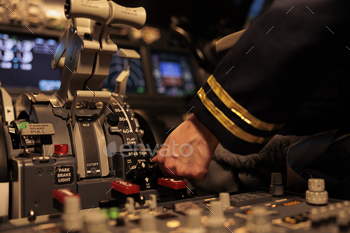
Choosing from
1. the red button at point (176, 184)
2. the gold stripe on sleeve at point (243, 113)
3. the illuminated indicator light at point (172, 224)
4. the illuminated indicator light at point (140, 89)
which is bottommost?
the illuminated indicator light at point (172, 224)

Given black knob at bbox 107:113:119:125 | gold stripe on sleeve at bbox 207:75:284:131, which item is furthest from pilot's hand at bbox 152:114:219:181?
black knob at bbox 107:113:119:125

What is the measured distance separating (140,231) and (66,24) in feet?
7.65

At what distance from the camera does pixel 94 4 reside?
2.89ft

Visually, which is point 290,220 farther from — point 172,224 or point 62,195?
point 62,195

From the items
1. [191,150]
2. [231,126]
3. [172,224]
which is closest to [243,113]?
[231,126]

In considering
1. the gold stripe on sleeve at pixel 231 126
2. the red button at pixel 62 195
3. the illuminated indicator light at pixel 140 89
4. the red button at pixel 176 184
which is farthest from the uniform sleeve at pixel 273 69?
the illuminated indicator light at pixel 140 89

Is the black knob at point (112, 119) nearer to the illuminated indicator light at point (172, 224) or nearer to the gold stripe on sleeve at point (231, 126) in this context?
the gold stripe on sleeve at point (231, 126)

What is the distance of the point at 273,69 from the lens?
2.16ft

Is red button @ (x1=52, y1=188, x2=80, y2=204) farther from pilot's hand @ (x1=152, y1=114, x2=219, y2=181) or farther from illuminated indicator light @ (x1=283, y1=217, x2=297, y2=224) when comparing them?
illuminated indicator light @ (x1=283, y1=217, x2=297, y2=224)

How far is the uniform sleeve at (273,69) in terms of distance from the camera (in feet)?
2.10

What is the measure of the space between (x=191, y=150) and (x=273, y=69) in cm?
30

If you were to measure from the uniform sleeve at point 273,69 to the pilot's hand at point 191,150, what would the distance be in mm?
74

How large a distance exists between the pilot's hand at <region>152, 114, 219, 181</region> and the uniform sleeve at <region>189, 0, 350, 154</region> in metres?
0.07

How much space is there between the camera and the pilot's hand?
80 cm
